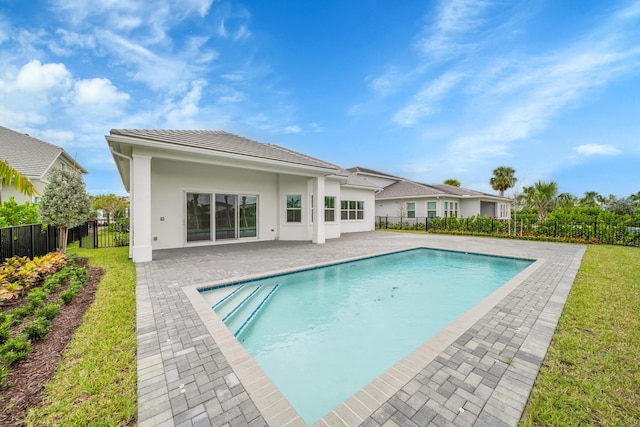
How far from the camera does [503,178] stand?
1410 inches

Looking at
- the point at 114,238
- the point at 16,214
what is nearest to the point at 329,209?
the point at 114,238

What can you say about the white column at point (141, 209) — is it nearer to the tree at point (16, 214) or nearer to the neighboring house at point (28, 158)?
the tree at point (16, 214)

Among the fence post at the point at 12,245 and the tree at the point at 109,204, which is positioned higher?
the tree at the point at 109,204

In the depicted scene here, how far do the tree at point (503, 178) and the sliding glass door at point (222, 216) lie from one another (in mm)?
37453

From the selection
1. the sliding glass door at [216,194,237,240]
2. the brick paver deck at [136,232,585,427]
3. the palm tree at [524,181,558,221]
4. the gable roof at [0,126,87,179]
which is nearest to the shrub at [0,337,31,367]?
the brick paver deck at [136,232,585,427]

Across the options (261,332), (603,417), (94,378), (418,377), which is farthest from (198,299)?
(603,417)

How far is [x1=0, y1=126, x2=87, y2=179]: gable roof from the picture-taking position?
13.7m

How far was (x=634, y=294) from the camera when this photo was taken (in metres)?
5.08

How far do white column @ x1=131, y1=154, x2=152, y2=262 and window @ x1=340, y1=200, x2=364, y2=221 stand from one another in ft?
38.7

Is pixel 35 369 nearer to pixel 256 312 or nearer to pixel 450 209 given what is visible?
pixel 256 312

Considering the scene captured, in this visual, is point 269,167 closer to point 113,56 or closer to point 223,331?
point 223,331

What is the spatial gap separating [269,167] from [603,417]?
1029 cm

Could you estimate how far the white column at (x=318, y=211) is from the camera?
484 inches

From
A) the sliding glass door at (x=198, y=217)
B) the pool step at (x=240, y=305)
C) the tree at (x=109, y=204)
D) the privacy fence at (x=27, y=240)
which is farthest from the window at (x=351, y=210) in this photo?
the tree at (x=109, y=204)
